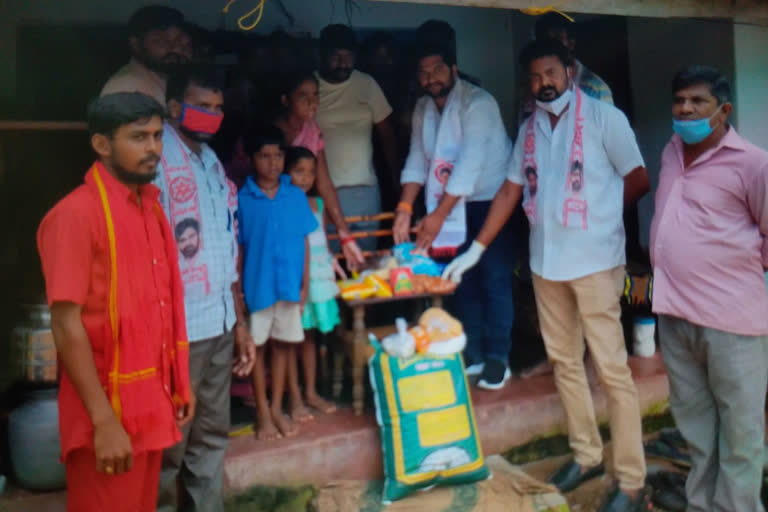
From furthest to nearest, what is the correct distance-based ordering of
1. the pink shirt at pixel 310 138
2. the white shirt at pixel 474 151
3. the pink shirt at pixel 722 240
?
1. the white shirt at pixel 474 151
2. the pink shirt at pixel 310 138
3. the pink shirt at pixel 722 240

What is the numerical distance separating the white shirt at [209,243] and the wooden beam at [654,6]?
1292 millimetres

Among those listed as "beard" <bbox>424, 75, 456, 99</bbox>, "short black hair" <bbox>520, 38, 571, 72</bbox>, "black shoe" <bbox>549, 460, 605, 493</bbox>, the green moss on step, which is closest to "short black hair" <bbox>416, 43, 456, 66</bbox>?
"beard" <bbox>424, 75, 456, 99</bbox>

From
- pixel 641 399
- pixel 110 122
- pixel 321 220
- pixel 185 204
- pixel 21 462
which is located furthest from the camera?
pixel 641 399

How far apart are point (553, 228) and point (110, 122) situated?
7.59 ft

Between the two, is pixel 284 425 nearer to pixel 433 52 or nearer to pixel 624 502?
pixel 624 502

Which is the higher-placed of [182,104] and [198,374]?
[182,104]

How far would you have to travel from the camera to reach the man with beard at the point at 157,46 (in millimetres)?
3195

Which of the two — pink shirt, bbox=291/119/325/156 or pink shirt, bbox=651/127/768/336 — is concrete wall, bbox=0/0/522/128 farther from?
pink shirt, bbox=651/127/768/336

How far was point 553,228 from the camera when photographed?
12.2 ft

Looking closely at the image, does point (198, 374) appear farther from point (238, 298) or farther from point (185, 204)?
point (185, 204)

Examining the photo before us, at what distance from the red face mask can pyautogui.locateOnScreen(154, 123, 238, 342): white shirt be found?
70 millimetres

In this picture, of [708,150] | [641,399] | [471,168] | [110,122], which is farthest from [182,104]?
[641,399]

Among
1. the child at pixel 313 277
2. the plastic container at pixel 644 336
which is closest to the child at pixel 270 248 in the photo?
the child at pixel 313 277

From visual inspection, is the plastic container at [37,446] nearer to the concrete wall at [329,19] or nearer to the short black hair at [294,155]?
the short black hair at [294,155]
